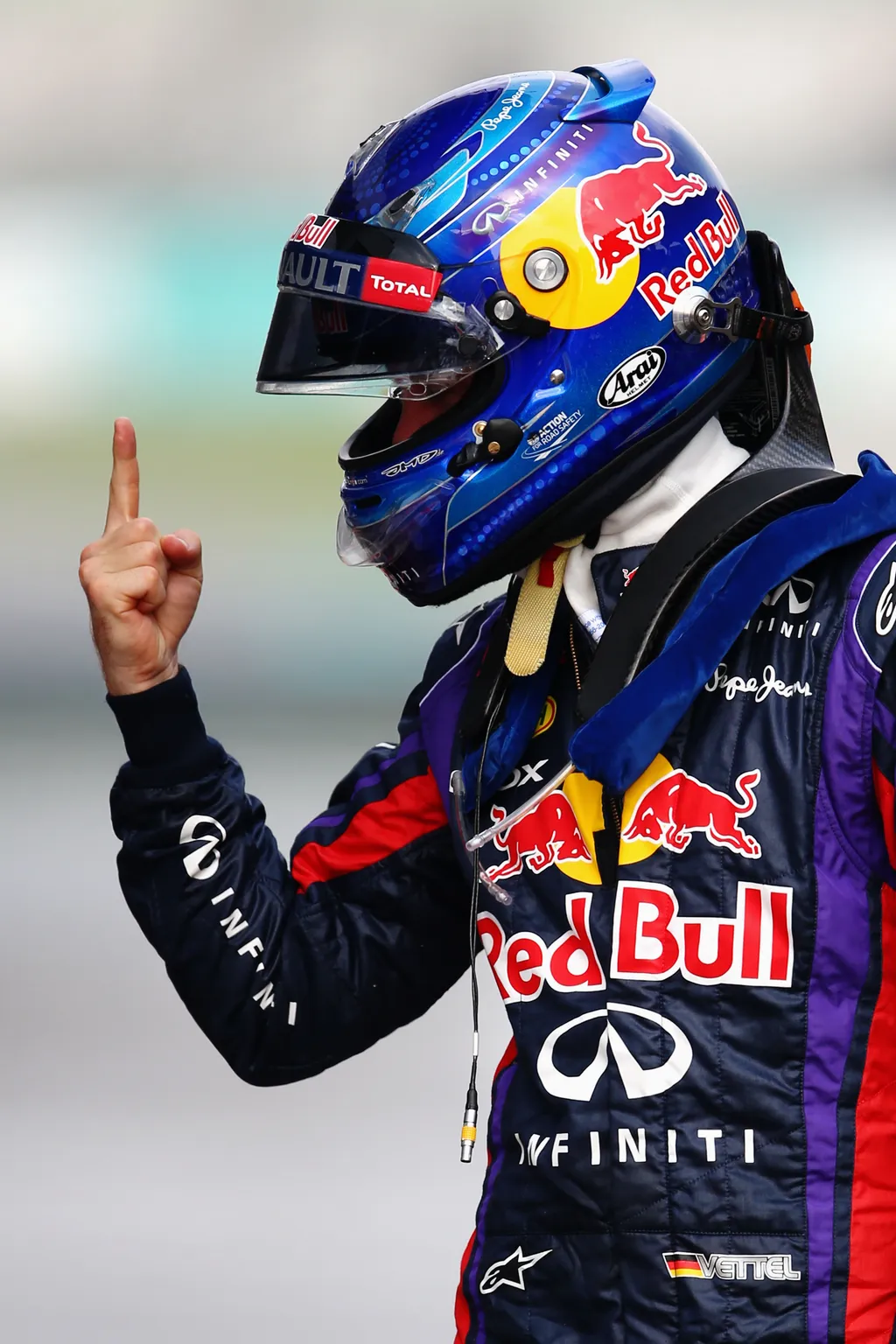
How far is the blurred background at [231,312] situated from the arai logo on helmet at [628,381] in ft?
5.78

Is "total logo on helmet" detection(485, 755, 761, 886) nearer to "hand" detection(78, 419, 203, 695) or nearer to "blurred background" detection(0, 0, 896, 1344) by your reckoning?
"hand" detection(78, 419, 203, 695)

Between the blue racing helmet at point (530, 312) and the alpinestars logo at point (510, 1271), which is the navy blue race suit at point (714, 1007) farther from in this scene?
the blue racing helmet at point (530, 312)

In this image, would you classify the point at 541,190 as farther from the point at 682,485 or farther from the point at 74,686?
the point at 74,686

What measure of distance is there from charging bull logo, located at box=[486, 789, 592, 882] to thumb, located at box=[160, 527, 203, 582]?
0.28m

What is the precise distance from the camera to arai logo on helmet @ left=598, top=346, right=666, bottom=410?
1.04 m

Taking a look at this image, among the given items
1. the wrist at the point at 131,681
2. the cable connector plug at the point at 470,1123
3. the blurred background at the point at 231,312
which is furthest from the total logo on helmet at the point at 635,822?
the blurred background at the point at 231,312

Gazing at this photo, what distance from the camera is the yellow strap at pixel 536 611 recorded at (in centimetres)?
103

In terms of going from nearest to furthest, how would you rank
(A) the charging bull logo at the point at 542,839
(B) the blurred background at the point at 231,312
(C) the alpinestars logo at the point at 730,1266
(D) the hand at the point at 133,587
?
(C) the alpinestars logo at the point at 730,1266 < (A) the charging bull logo at the point at 542,839 < (D) the hand at the point at 133,587 < (B) the blurred background at the point at 231,312

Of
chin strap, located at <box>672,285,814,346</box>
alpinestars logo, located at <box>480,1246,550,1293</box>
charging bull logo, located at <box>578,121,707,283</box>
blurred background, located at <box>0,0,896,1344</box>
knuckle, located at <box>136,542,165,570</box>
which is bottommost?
alpinestars logo, located at <box>480,1246,550,1293</box>

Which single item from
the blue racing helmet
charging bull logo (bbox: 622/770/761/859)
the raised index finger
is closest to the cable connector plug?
charging bull logo (bbox: 622/770/761/859)

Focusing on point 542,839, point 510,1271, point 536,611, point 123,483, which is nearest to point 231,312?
point 123,483

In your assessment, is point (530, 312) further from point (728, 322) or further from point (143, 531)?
point (143, 531)

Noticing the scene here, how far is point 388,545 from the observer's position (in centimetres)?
111

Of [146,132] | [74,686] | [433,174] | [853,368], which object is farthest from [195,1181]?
[146,132]
